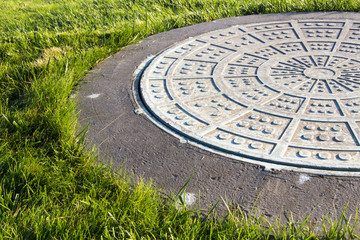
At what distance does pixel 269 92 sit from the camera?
2.82 metres

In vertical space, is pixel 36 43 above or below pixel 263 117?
above

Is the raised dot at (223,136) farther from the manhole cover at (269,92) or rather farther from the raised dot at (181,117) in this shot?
the raised dot at (181,117)

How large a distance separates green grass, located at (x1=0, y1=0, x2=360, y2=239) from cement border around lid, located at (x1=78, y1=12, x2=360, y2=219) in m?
0.10

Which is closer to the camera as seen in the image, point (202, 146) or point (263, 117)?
point (202, 146)

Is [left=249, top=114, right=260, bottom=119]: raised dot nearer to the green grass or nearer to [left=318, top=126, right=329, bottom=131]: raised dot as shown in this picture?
[left=318, top=126, right=329, bottom=131]: raised dot

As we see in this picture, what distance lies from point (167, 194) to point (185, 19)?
9.35ft

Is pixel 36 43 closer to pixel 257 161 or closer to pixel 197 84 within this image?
pixel 197 84

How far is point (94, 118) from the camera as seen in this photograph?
268cm

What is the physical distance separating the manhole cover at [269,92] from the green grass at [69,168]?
488 millimetres

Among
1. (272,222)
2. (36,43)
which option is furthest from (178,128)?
(36,43)

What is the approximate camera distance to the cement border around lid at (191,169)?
1895mm

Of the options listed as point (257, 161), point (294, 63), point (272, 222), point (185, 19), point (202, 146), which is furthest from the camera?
point (185, 19)

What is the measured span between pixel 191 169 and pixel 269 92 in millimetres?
957

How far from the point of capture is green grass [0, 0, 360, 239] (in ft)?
5.70
